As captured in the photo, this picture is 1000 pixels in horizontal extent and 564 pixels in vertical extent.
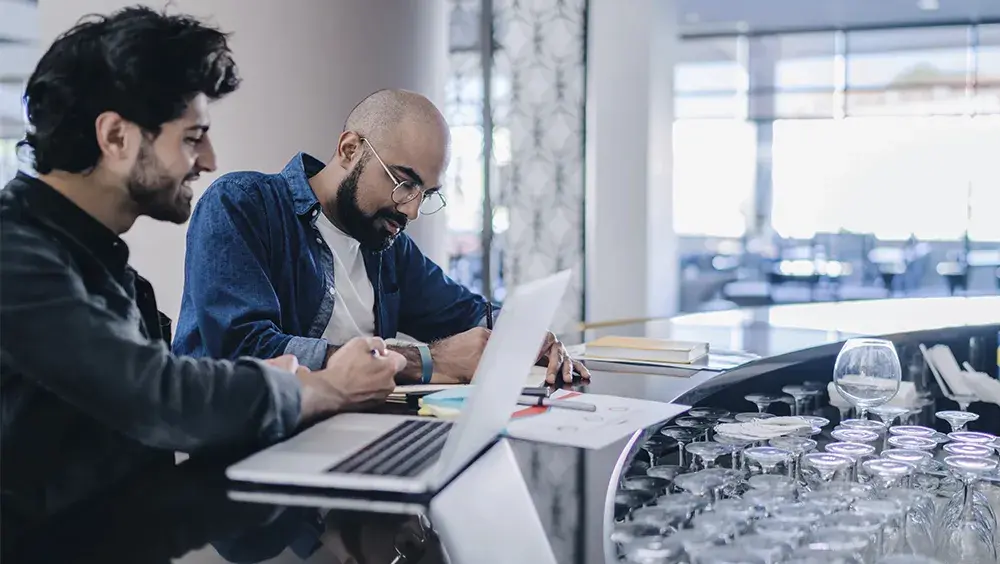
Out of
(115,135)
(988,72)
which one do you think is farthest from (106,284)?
(988,72)

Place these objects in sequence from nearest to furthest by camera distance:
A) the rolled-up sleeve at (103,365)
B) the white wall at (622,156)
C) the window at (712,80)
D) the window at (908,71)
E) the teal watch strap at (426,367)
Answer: the rolled-up sleeve at (103,365) < the teal watch strap at (426,367) < the white wall at (622,156) < the window at (908,71) < the window at (712,80)

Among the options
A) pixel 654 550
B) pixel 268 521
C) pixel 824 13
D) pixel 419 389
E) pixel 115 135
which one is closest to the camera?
pixel 654 550

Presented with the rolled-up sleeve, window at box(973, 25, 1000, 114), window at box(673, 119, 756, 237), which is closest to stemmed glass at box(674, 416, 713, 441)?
the rolled-up sleeve

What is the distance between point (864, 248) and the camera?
10039mm

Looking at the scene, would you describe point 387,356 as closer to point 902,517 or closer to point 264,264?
point 264,264

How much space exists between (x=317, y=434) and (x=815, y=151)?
9.89 metres

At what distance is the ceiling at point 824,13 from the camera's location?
9.03 metres

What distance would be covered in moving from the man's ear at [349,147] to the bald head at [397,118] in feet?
0.06

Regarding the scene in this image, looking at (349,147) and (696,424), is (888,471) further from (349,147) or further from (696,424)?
(349,147)

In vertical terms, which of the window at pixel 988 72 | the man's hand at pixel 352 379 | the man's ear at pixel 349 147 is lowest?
the man's hand at pixel 352 379

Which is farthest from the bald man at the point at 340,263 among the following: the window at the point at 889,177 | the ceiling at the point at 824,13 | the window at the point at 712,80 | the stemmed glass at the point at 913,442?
the window at the point at 712,80

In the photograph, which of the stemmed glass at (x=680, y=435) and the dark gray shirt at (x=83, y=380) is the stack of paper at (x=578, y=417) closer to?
the stemmed glass at (x=680, y=435)

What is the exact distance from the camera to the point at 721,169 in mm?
10891

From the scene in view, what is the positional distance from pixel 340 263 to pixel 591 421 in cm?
104
